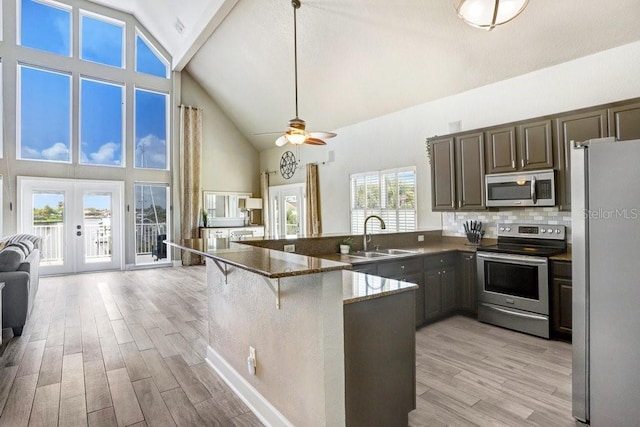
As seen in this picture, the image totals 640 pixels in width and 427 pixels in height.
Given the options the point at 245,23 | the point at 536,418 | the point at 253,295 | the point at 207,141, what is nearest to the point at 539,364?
the point at 536,418

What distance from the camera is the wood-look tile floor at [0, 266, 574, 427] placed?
85.1 inches

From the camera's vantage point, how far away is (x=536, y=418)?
82.7 inches

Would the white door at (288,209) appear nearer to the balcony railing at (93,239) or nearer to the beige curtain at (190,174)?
the beige curtain at (190,174)

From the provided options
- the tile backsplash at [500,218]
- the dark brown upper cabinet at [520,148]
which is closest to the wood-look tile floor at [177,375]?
the tile backsplash at [500,218]

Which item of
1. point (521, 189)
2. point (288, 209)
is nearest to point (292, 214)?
point (288, 209)

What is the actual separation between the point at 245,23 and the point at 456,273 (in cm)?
543

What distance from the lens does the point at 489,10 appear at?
2383mm

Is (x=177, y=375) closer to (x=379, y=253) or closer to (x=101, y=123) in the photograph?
(x=379, y=253)

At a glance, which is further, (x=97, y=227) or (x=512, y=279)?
(x=97, y=227)

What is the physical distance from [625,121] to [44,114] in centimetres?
944

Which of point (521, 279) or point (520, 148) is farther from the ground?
point (520, 148)

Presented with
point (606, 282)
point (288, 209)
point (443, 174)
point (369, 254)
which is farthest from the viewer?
point (288, 209)

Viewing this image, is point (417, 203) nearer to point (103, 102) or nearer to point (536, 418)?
point (536, 418)

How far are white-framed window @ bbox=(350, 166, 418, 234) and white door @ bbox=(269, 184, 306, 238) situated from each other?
191cm
